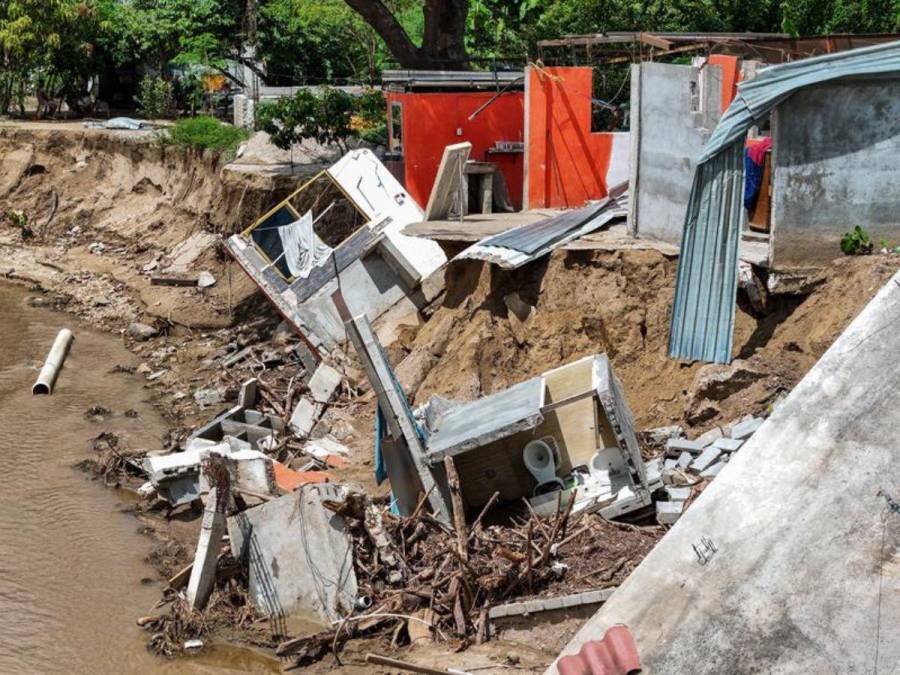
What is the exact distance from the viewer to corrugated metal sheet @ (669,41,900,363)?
12.5 meters

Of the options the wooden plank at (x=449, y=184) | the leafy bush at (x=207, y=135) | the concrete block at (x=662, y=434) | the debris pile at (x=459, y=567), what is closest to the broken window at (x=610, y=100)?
the wooden plank at (x=449, y=184)

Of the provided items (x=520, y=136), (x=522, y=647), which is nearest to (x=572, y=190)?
(x=520, y=136)

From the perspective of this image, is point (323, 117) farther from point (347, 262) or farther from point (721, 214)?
point (721, 214)

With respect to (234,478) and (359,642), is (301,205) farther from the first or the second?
(359,642)

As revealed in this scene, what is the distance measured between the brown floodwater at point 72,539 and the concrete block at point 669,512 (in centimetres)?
369

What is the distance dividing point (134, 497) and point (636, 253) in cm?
672

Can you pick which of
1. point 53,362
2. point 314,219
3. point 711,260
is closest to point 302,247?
point 314,219

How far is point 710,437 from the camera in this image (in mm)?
12047

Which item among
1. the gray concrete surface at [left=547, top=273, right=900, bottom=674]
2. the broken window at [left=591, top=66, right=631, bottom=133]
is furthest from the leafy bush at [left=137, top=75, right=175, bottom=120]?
the gray concrete surface at [left=547, top=273, right=900, bottom=674]

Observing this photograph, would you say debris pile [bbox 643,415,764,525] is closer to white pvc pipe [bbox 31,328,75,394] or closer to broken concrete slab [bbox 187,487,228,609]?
broken concrete slab [bbox 187,487,228,609]

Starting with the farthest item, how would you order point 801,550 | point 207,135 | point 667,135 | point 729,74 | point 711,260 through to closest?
point 207,135 → point 729,74 → point 667,135 → point 711,260 → point 801,550

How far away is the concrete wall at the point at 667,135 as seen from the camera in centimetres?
1447

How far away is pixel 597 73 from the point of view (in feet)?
72.8

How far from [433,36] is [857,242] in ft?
38.6
